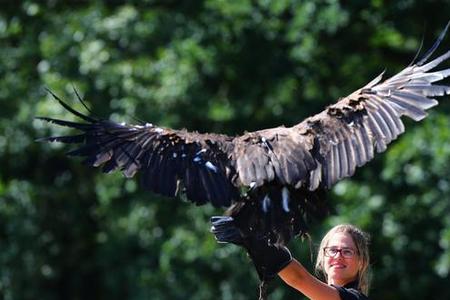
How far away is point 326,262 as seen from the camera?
4570 mm

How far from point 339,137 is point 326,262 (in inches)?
30.5

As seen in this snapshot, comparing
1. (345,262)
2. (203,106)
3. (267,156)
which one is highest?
(203,106)

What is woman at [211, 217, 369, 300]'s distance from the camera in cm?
433

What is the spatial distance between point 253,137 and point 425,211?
578 cm

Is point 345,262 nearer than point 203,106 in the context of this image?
Yes

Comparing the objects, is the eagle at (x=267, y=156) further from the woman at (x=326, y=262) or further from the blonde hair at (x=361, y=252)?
the blonde hair at (x=361, y=252)

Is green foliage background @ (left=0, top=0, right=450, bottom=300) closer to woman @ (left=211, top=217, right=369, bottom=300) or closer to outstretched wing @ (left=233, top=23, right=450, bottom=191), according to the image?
outstretched wing @ (left=233, top=23, right=450, bottom=191)

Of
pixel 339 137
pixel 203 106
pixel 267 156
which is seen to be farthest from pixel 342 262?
pixel 203 106

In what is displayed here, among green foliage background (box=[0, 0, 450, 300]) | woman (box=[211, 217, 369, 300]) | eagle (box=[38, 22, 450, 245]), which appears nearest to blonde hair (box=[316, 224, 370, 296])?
woman (box=[211, 217, 369, 300])

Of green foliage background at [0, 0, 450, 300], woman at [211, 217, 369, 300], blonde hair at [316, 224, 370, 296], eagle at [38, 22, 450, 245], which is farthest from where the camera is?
green foliage background at [0, 0, 450, 300]

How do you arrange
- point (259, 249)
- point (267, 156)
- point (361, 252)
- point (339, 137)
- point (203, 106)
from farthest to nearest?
point (203, 106) → point (339, 137) → point (267, 156) → point (361, 252) → point (259, 249)

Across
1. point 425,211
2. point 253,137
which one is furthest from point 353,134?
point 425,211

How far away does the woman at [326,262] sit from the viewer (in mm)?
4332

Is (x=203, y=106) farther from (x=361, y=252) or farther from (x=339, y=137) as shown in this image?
(x=361, y=252)
